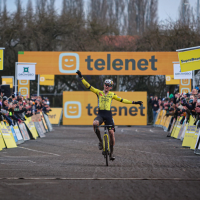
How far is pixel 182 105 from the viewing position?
16562mm

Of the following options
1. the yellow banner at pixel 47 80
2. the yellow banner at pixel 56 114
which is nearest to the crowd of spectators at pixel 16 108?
the yellow banner at pixel 56 114

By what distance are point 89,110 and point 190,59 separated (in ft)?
61.9

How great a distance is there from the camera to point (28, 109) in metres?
20.2

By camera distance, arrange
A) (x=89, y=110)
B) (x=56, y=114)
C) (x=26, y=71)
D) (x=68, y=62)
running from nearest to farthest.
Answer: (x=26, y=71) → (x=68, y=62) → (x=89, y=110) → (x=56, y=114)

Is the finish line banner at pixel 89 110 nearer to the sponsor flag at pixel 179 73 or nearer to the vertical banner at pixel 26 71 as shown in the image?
the vertical banner at pixel 26 71

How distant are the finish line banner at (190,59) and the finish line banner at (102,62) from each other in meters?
16.3

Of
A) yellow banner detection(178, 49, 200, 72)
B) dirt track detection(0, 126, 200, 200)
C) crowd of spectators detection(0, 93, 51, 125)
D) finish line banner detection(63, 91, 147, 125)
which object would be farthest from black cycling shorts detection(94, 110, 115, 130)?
finish line banner detection(63, 91, 147, 125)

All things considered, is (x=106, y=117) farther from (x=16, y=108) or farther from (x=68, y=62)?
(x=68, y=62)

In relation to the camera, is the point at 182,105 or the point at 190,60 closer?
the point at 190,60

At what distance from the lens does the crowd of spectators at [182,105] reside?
14.7 m

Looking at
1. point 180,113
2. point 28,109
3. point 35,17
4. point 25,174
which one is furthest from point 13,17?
point 25,174

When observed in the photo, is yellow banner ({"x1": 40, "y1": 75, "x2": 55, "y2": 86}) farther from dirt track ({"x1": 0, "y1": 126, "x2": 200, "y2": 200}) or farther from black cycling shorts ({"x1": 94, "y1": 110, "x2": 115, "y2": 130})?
black cycling shorts ({"x1": 94, "y1": 110, "x2": 115, "y2": 130})

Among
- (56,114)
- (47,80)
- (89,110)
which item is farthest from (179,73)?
(47,80)

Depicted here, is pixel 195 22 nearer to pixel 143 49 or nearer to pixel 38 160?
pixel 143 49
